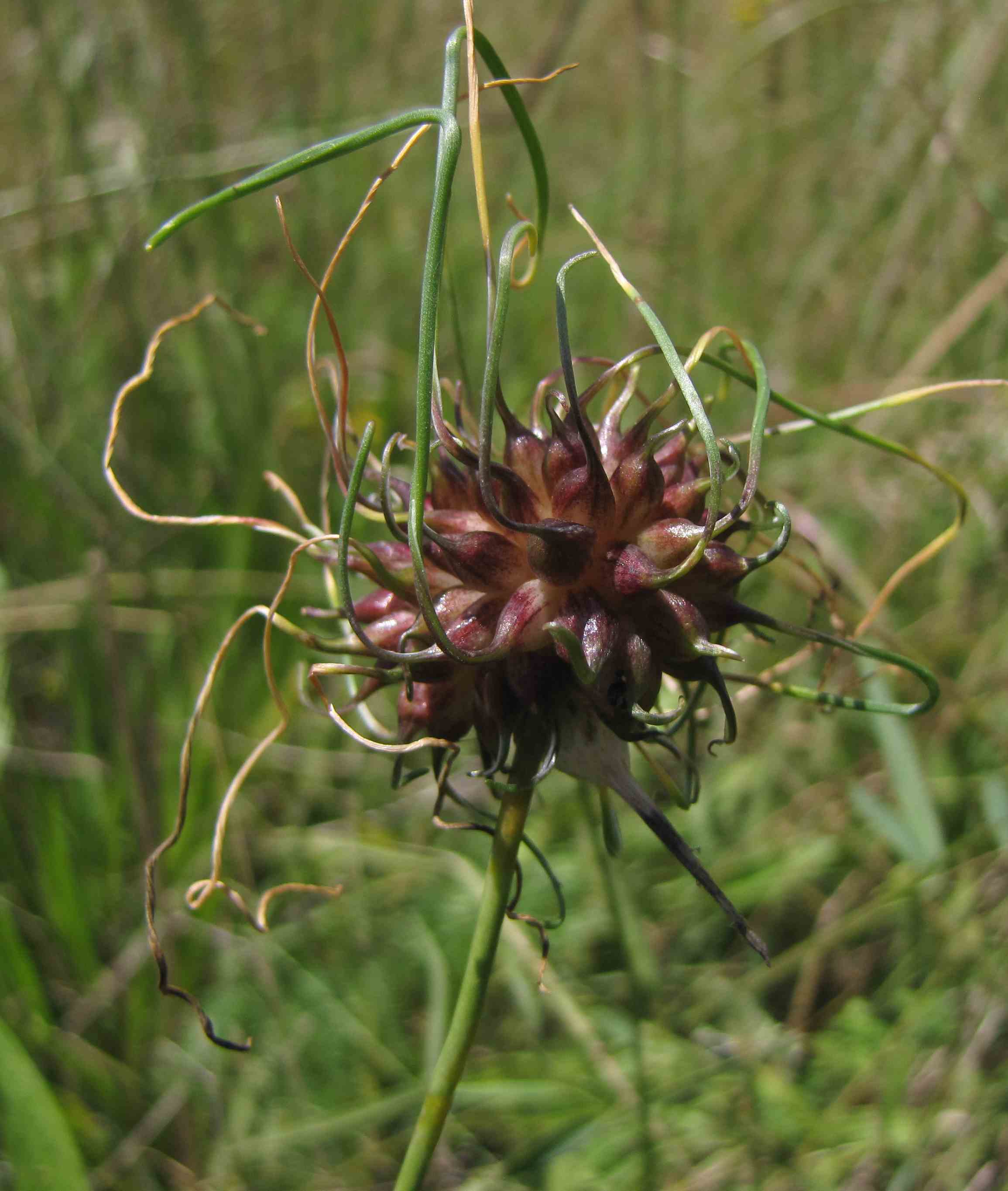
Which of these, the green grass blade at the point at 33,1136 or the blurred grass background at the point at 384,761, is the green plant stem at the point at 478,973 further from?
the green grass blade at the point at 33,1136

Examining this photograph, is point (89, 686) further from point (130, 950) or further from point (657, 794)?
point (657, 794)

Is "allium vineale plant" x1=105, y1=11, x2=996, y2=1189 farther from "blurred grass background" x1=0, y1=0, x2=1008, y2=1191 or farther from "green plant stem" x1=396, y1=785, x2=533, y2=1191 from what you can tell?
"blurred grass background" x1=0, y1=0, x2=1008, y2=1191

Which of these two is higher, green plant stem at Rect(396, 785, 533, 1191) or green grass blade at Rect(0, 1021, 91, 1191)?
green plant stem at Rect(396, 785, 533, 1191)

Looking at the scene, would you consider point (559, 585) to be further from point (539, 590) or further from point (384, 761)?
point (384, 761)

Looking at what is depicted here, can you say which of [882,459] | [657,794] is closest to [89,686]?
[657,794]

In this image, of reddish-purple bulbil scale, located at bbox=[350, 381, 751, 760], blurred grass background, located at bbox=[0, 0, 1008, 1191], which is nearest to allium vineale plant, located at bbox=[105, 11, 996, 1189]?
reddish-purple bulbil scale, located at bbox=[350, 381, 751, 760]

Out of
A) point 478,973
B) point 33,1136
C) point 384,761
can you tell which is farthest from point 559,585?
point 384,761
